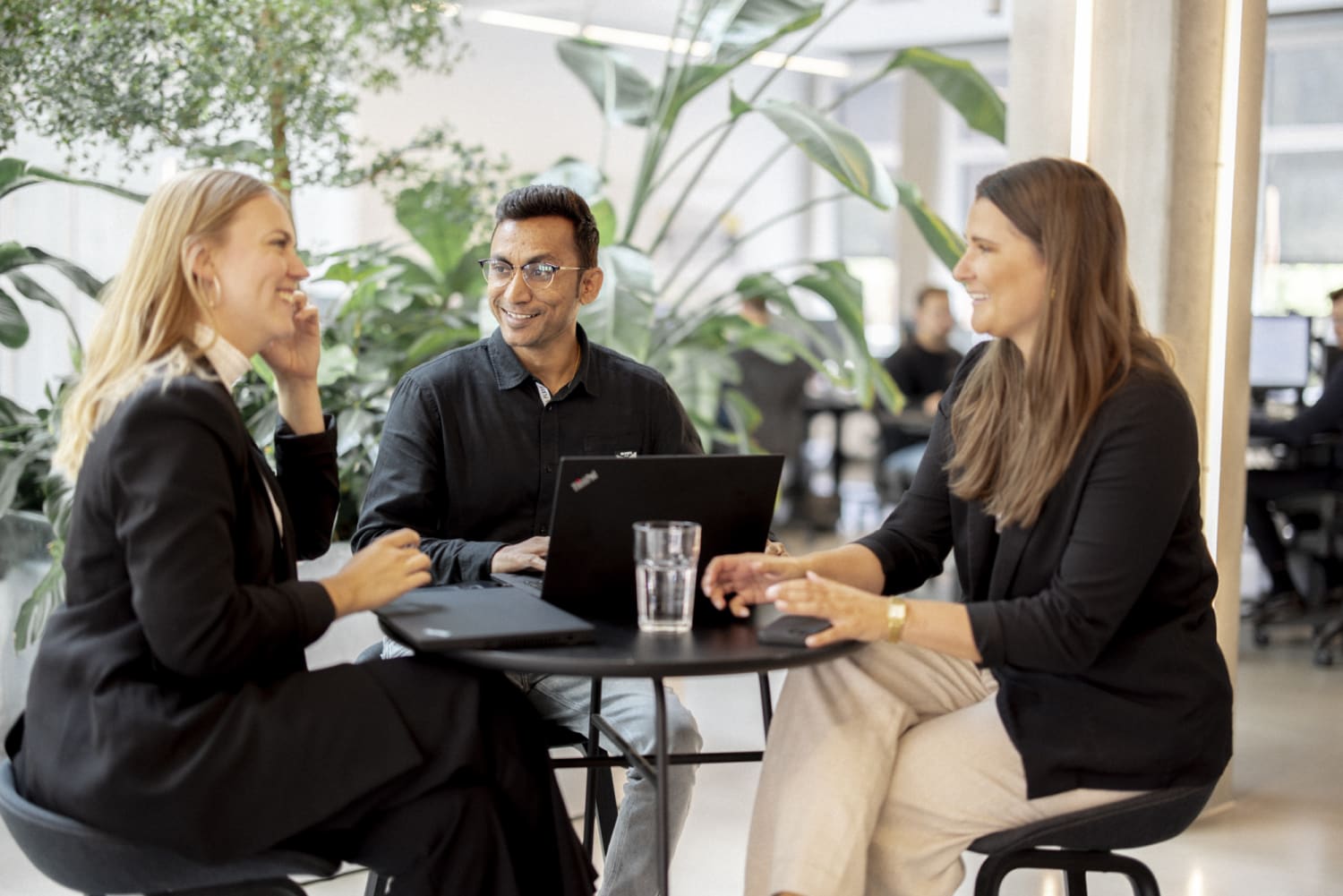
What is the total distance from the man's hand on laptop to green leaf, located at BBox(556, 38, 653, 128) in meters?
2.04

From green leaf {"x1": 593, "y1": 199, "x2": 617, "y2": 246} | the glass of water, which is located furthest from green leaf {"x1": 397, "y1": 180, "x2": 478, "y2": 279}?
the glass of water

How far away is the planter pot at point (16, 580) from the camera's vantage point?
3320mm

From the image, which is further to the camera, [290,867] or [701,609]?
[701,609]

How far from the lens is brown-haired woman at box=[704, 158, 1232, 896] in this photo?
5.93 feet

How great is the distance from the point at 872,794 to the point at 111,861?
0.90 m

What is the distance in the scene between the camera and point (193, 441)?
163 cm

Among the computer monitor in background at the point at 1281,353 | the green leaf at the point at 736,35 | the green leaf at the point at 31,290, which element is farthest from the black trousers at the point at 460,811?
the computer monitor in background at the point at 1281,353

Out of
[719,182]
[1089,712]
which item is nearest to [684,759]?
[1089,712]

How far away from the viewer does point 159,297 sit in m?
1.77

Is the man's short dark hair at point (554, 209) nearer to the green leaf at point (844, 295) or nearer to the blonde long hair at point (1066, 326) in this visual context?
the blonde long hair at point (1066, 326)

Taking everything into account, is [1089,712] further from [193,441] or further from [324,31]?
[324,31]

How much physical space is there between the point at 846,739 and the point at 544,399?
0.88 meters

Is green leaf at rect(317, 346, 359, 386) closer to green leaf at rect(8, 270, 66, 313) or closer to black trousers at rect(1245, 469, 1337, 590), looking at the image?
green leaf at rect(8, 270, 66, 313)

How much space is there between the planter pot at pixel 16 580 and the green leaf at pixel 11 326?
403 millimetres
